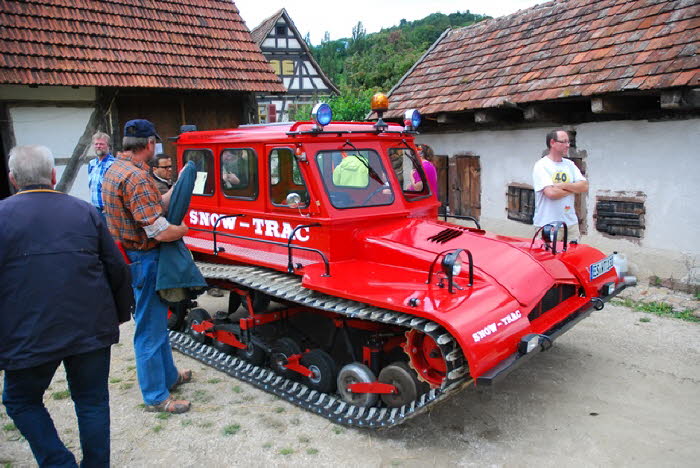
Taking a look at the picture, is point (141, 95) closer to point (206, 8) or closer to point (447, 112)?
point (206, 8)

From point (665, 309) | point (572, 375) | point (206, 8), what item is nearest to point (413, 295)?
point (572, 375)

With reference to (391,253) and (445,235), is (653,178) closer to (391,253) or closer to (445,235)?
(445,235)

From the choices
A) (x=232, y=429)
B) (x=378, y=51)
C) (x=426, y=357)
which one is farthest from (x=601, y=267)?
(x=378, y=51)

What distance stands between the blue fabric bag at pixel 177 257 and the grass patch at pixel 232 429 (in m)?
1.11

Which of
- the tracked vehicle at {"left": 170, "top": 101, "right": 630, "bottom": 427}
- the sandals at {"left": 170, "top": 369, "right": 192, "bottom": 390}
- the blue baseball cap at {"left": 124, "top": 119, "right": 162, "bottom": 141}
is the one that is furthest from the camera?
the sandals at {"left": 170, "top": 369, "right": 192, "bottom": 390}

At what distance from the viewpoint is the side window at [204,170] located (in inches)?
222

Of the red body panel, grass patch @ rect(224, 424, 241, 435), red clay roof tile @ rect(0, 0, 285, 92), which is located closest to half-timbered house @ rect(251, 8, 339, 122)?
red clay roof tile @ rect(0, 0, 285, 92)

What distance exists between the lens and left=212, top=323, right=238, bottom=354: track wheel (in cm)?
539

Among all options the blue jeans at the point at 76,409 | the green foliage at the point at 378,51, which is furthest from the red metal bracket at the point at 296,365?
the green foliage at the point at 378,51

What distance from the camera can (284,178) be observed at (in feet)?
16.2

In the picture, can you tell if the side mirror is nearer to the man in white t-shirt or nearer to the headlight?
the headlight

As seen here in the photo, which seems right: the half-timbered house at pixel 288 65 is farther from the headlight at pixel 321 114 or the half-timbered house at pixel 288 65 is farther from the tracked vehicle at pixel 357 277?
the headlight at pixel 321 114

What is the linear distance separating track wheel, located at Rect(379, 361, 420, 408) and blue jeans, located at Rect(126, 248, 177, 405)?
6.12 feet

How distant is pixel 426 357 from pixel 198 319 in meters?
2.85
